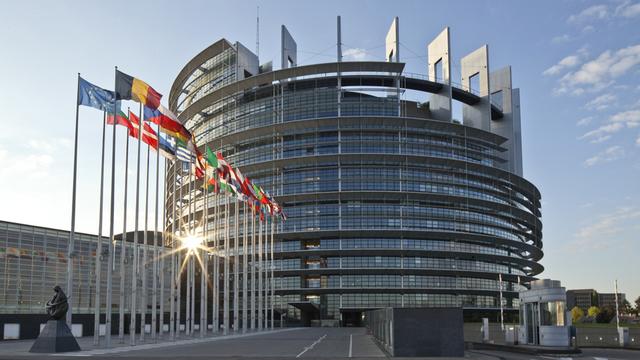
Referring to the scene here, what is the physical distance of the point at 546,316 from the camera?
3909cm

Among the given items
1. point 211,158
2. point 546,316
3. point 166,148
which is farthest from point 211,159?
point 546,316

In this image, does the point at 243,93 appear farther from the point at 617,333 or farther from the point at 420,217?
the point at 617,333

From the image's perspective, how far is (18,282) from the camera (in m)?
58.4

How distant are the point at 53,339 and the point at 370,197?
88041 mm

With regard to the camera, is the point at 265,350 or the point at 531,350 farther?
the point at 531,350

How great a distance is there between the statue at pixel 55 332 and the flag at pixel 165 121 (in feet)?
44.5

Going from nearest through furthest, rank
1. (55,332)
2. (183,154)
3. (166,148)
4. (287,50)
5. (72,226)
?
(55,332), (72,226), (166,148), (183,154), (287,50)

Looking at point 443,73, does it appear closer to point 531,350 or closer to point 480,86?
point 480,86

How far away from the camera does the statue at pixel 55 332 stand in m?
30.9

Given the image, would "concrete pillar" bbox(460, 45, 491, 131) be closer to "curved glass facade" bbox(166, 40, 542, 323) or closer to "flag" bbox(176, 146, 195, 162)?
"curved glass facade" bbox(166, 40, 542, 323)

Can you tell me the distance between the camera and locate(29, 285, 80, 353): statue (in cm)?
3094

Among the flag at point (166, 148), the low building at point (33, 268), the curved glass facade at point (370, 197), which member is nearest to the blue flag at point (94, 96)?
the flag at point (166, 148)

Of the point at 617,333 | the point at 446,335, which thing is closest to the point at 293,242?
the point at 617,333

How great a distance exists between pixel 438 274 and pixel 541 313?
76661mm
